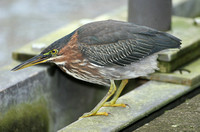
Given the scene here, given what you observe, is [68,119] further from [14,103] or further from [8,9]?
[8,9]

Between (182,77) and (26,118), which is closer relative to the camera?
(26,118)

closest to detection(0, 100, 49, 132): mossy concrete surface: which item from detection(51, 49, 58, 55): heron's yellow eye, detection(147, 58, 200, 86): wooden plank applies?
detection(51, 49, 58, 55): heron's yellow eye

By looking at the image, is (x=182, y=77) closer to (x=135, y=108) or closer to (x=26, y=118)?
(x=135, y=108)

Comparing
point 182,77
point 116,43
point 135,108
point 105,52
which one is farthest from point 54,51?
point 182,77

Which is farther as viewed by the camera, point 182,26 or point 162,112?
point 182,26

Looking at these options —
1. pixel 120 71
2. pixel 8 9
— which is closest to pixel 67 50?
pixel 120 71

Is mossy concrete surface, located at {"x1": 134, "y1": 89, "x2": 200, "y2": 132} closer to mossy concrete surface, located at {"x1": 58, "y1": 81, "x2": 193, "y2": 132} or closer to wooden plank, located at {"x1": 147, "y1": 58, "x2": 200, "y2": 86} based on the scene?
A: mossy concrete surface, located at {"x1": 58, "y1": 81, "x2": 193, "y2": 132}

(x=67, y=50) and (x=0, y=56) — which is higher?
(x=67, y=50)
